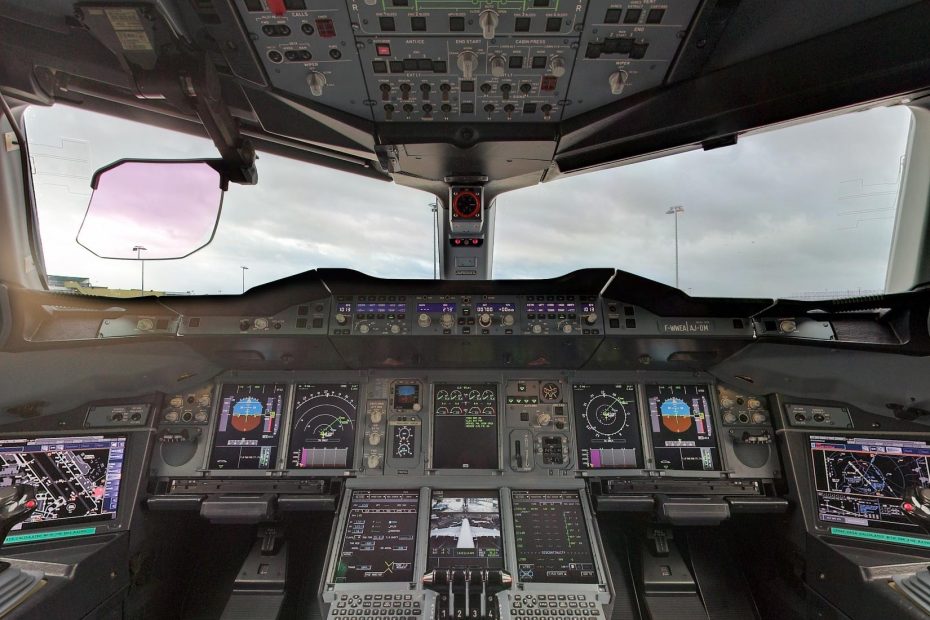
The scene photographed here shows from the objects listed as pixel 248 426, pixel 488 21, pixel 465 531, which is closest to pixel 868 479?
pixel 465 531

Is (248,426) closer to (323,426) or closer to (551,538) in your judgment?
(323,426)

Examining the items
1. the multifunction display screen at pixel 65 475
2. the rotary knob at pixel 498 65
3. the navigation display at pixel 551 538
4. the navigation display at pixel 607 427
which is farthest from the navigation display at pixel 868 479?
the multifunction display screen at pixel 65 475

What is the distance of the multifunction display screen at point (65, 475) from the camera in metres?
2.50

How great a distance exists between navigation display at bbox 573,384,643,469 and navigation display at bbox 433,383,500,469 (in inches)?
21.1

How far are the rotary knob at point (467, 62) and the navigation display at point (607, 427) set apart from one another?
201cm

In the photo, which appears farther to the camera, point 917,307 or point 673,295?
point 673,295

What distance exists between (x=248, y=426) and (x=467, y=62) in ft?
7.91

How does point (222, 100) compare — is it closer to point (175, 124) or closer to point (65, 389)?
point (175, 124)

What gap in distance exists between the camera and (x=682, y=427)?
306 cm

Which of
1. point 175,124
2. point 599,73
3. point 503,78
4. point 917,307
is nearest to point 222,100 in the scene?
point 175,124

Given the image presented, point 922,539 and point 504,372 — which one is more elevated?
point 504,372

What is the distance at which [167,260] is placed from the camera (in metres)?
2.59

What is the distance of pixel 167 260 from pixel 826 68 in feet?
10.0

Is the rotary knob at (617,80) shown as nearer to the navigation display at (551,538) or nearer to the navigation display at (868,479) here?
the navigation display at (551,538)
